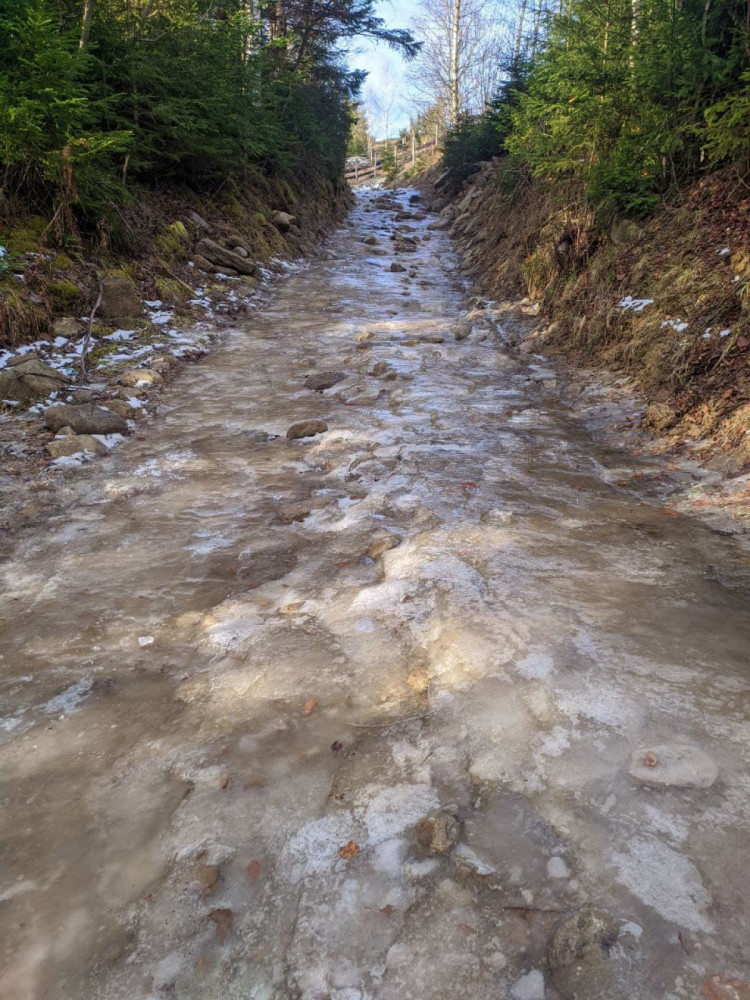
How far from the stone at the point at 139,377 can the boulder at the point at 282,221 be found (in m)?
10.0

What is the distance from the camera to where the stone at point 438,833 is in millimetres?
1774

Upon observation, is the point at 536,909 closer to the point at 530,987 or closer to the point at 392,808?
the point at 530,987

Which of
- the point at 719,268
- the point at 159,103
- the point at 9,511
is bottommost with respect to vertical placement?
the point at 9,511

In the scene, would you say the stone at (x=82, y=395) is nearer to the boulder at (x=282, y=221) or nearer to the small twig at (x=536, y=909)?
the small twig at (x=536, y=909)

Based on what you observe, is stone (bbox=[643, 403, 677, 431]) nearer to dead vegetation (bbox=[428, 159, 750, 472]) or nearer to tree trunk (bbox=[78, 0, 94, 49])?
dead vegetation (bbox=[428, 159, 750, 472])

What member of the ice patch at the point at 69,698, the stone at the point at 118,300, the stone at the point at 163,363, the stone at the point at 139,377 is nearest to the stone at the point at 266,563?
the ice patch at the point at 69,698

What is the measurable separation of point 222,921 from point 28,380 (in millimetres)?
5279

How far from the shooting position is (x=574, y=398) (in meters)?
6.17

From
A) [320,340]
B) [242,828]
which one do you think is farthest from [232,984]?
[320,340]

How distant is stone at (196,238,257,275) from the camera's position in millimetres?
10758

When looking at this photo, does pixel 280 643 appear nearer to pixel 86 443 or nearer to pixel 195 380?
pixel 86 443

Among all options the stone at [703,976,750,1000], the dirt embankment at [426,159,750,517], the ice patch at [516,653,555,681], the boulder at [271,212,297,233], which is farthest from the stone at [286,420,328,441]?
the boulder at [271,212,297,233]

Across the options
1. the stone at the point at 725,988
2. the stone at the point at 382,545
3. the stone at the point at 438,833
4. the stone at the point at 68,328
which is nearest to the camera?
the stone at the point at 725,988

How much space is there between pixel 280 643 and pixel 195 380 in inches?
191
